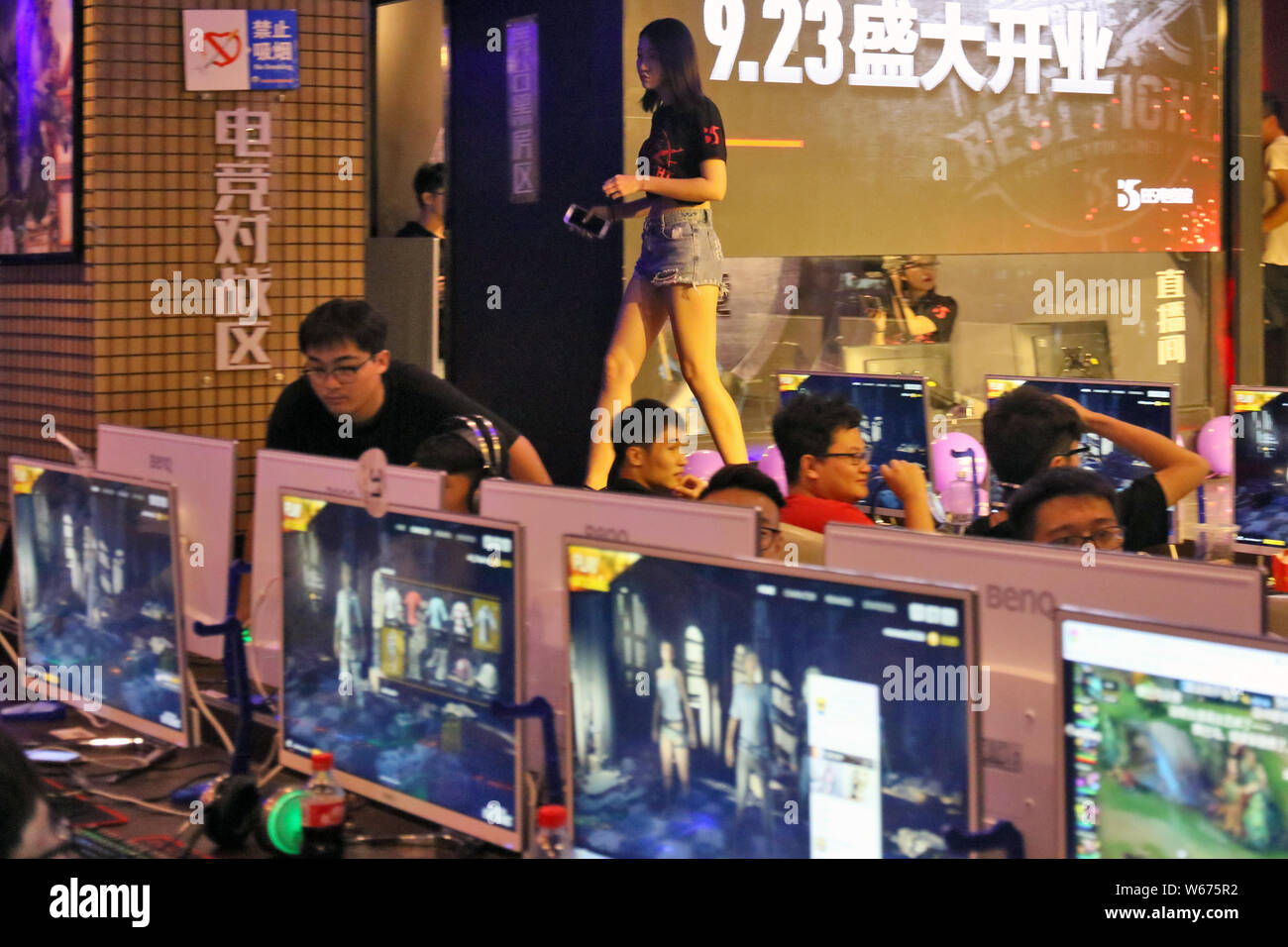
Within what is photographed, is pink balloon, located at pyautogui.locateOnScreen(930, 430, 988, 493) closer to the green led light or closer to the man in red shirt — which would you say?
the man in red shirt

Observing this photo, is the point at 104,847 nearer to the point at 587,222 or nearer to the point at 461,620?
the point at 461,620

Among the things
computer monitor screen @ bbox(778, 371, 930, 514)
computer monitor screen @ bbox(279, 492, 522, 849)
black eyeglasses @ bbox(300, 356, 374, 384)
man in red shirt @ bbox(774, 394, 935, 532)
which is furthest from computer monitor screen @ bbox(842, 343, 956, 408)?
computer monitor screen @ bbox(279, 492, 522, 849)

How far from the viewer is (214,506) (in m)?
2.98

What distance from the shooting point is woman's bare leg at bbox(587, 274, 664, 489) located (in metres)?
6.70

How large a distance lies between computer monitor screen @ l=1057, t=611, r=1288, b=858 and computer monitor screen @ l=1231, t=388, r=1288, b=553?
3.16 metres

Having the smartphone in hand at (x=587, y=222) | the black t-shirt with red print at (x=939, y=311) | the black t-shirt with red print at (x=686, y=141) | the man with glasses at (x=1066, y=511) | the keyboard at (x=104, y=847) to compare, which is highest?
the black t-shirt with red print at (x=686, y=141)

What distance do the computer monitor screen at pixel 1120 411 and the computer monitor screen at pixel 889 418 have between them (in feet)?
1.11

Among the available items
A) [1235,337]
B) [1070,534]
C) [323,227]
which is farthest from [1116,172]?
[1070,534]

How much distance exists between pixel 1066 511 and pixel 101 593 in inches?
75.1

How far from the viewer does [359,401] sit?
3924 mm

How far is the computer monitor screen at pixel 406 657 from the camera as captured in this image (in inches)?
88.0

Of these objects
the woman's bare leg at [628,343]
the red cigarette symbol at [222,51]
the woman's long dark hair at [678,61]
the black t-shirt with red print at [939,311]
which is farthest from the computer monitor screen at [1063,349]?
the red cigarette symbol at [222,51]

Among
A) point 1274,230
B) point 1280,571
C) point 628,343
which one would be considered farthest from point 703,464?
point 1274,230

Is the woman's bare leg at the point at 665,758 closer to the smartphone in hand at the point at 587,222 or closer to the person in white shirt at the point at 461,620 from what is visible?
the person in white shirt at the point at 461,620
